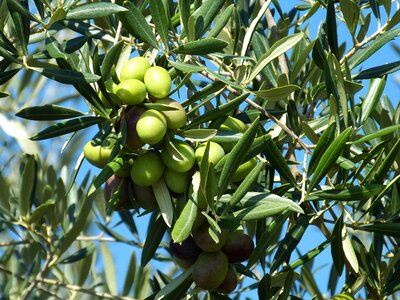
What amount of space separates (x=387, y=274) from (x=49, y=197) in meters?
0.93

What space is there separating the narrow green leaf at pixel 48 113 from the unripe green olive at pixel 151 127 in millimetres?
140

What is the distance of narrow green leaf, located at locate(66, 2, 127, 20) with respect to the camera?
129 cm

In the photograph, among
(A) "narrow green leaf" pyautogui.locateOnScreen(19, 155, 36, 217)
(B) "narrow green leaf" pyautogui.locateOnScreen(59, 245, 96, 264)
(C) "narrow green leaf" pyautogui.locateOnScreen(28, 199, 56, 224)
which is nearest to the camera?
(C) "narrow green leaf" pyautogui.locateOnScreen(28, 199, 56, 224)

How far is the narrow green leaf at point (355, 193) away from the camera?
136cm

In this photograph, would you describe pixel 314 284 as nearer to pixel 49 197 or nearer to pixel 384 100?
pixel 384 100

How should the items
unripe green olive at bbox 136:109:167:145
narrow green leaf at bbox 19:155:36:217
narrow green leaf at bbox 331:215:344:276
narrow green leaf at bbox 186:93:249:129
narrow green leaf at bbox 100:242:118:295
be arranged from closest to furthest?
1. unripe green olive at bbox 136:109:167:145
2. narrow green leaf at bbox 186:93:249:129
3. narrow green leaf at bbox 331:215:344:276
4. narrow green leaf at bbox 19:155:36:217
5. narrow green leaf at bbox 100:242:118:295

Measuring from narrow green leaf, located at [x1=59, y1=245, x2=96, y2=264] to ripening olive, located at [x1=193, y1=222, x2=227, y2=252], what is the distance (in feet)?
3.09

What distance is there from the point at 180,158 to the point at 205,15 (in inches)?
11.1

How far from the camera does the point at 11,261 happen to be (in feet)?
8.26

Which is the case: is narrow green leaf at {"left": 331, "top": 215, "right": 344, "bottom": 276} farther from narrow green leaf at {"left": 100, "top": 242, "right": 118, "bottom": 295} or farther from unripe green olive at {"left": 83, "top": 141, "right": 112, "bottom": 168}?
narrow green leaf at {"left": 100, "top": 242, "right": 118, "bottom": 295}

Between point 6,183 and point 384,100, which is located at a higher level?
point 384,100

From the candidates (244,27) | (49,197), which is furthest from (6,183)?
(244,27)

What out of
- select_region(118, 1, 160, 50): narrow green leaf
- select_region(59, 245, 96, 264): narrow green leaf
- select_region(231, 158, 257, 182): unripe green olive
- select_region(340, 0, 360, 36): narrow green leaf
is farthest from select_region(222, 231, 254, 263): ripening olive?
select_region(59, 245, 96, 264): narrow green leaf

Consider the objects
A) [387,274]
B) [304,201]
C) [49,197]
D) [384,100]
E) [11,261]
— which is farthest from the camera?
[11,261]
